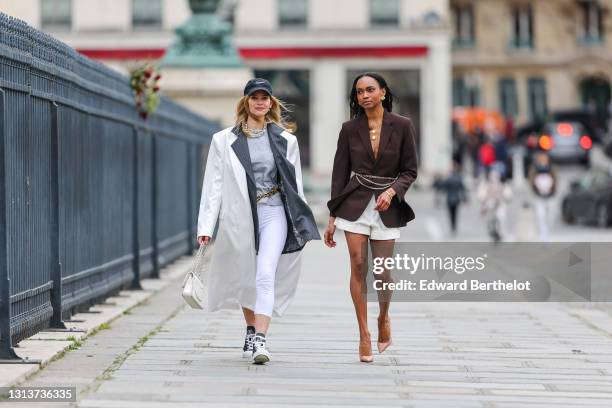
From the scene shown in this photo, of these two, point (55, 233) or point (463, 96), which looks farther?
point (463, 96)

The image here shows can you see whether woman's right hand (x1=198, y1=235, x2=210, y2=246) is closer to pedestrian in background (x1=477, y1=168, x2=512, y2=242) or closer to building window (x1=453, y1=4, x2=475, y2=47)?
pedestrian in background (x1=477, y1=168, x2=512, y2=242)

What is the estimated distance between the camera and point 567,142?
6725cm

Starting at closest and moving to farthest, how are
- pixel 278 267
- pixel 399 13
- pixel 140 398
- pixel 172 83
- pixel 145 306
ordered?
pixel 140 398, pixel 278 267, pixel 145 306, pixel 172 83, pixel 399 13

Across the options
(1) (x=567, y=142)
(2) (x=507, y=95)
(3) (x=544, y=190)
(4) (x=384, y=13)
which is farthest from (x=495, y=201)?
(2) (x=507, y=95)

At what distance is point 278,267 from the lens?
1181cm

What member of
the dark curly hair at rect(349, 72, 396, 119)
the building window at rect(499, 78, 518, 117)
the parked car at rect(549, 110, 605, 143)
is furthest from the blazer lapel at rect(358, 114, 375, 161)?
the building window at rect(499, 78, 518, 117)

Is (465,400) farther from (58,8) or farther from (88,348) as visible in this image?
(58,8)

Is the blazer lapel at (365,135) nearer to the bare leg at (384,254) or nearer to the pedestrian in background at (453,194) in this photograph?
the bare leg at (384,254)

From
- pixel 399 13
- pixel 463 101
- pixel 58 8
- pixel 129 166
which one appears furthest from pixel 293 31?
pixel 129 166

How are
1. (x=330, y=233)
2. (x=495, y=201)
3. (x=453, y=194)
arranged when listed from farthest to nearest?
(x=453, y=194) < (x=495, y=201) < (x=330, y=233)

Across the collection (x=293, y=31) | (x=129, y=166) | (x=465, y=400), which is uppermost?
(x=293, y=31)

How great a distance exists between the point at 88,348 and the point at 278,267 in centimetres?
140

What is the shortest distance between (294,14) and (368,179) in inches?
2250

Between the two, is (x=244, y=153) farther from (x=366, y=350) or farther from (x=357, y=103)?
(x=366, y=350)
